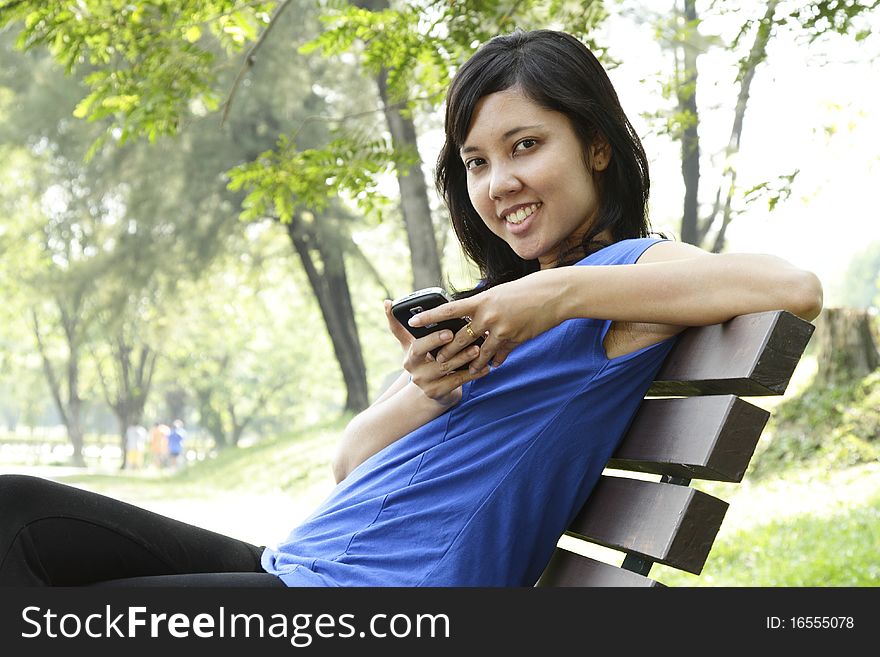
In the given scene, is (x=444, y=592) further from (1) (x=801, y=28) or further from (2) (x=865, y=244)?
(2) (x=865, y=244)

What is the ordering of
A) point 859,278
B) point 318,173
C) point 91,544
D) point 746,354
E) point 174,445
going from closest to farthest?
point 746,354 < point 91,544 < point 318,173 < point 174,445 < point 859,278

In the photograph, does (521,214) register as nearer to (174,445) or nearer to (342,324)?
(342,324)

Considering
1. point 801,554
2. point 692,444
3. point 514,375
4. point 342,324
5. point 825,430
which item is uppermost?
point 342,324

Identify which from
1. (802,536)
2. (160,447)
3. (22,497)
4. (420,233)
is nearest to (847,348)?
(802,536)

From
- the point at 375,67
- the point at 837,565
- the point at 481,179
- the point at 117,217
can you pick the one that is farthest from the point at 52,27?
the point at 117,217

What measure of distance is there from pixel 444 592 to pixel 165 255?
56.8 ft

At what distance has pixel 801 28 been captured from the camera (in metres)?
4.05

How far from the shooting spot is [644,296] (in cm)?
199

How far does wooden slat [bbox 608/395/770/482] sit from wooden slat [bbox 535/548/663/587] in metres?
0.22

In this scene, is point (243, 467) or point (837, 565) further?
point (243, 467)

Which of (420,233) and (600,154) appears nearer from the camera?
(600,154)

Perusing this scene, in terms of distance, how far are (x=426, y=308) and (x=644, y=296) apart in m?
0.44

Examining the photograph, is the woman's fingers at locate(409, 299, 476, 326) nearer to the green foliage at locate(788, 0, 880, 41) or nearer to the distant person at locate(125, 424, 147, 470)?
the green foliage at locate(788, 0, 880, 41)

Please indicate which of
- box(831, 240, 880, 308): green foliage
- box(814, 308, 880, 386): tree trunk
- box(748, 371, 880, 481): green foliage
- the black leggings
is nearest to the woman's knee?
the black leggings
